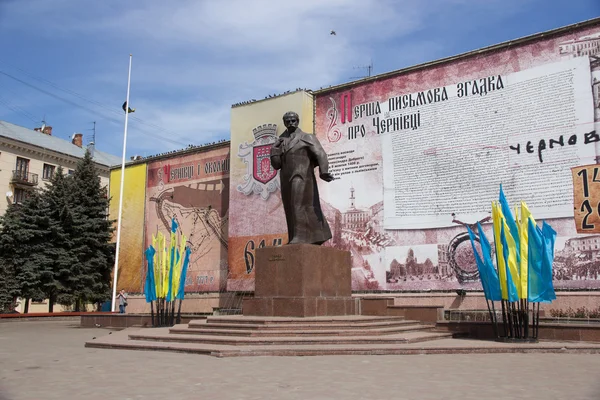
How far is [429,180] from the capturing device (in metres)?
19.5

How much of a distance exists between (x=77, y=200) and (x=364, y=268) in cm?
1641

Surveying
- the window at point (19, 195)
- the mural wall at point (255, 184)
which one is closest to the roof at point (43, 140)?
the window at point (19, 195)

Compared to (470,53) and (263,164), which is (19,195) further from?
(470,53)

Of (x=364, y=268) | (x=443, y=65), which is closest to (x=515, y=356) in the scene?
(x=364, y=268)

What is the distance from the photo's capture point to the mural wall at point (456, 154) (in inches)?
669

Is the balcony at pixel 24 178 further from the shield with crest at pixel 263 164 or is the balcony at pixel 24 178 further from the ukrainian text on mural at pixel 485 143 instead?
the ukrainian text on mural at pixel 485 143

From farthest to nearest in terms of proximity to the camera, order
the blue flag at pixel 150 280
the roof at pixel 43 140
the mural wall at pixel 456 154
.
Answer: the roof at pixel 43 140, the mural wall at pixel 456 154, the blue flag at pixel 150 280

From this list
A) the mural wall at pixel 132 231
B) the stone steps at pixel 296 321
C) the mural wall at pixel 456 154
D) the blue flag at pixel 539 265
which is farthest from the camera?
the mural wall at pixel 132 231

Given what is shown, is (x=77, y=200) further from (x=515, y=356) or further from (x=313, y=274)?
(x=515, y=356)

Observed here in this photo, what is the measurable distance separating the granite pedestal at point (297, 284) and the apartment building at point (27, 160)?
26.7 m

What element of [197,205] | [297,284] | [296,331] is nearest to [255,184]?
[197,205]

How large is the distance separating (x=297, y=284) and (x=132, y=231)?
66.0 ft

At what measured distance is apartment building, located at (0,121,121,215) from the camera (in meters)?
34.6

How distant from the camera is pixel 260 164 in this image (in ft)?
77.2
